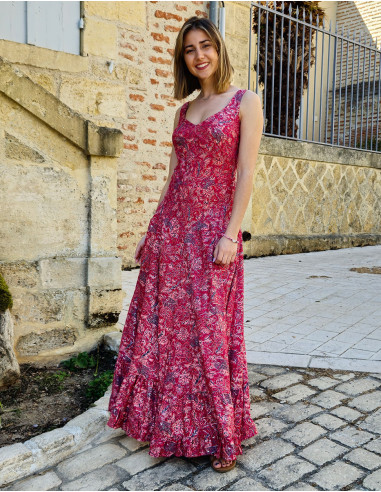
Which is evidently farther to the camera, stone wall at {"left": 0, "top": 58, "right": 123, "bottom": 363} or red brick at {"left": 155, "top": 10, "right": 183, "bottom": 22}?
red brick at {"left": 155, "top": 10, "right": 183, "bottom": 22}

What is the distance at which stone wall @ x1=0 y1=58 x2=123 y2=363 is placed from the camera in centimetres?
306

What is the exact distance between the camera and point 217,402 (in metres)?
2.17

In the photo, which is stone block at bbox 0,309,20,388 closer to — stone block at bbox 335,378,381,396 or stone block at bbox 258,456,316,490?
stone block at bbox 258,456,316,490

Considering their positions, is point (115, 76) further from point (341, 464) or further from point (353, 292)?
point (341, 464)

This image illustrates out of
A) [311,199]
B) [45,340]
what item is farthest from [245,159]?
[311,199]

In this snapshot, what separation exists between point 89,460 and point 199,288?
2.96 feet

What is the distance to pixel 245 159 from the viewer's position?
7.34ft

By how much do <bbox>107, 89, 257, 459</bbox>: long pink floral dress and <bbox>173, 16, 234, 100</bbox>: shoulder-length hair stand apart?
10cm

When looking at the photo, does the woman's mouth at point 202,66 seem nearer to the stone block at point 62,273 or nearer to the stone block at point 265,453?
the stone block at point 62,273

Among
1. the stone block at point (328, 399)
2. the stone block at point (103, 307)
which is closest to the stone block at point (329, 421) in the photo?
the stone block at point (328, 399)

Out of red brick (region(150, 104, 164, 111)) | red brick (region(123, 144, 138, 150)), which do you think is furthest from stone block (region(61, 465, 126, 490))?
red brick (region(150, 104, 164, 111))

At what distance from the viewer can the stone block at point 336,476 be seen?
202 cm

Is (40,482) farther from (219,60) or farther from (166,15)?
(166,15)

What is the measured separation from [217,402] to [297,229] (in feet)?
21.9
